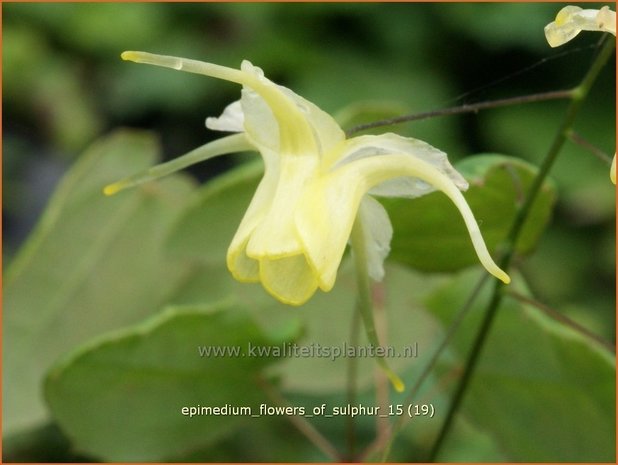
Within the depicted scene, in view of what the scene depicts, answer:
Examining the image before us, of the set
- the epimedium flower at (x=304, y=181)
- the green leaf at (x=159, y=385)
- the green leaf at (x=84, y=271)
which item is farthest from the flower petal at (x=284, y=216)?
the green leaf at (x=84, y=271)

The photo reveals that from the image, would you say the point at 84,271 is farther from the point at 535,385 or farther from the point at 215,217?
the point at 535,385

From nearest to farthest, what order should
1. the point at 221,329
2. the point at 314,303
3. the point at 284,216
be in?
the point at 284,216, the point at 221,329, the point at 314,303

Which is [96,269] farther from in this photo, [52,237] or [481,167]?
[481,167]

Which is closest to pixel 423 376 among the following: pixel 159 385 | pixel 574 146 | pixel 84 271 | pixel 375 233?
pixel 375 233

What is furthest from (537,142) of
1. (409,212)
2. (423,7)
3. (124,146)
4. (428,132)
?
(409,212)

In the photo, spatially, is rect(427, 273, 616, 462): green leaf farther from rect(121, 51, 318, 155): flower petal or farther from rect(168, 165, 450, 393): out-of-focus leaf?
rect(121, 51, 318, 155): flower petal

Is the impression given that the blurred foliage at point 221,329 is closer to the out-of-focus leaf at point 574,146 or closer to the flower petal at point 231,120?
the flower petal at point 231,120
